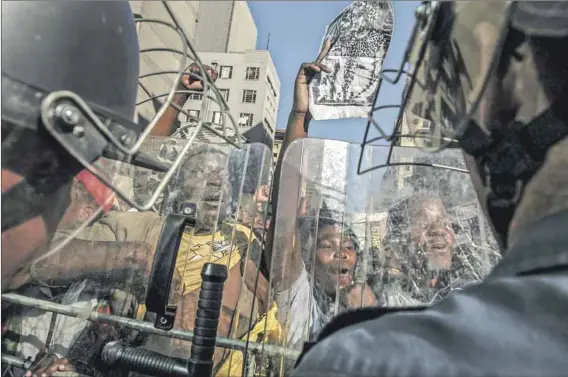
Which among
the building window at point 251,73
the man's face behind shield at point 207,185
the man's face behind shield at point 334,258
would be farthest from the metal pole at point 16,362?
the building window at point 251,73

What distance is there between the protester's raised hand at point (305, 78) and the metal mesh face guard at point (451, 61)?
0.50m

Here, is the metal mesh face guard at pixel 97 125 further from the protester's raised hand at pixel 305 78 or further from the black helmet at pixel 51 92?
the protester's raised hand at pixel 305 78

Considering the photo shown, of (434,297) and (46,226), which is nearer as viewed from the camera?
(46,226)

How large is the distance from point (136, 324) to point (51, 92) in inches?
34.7

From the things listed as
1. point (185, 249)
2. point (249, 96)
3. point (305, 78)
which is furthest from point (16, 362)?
point (249, 96)

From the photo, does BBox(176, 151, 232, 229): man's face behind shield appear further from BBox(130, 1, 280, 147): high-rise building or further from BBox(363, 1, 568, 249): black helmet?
BBox(363, 1, 568, 249): black helmet

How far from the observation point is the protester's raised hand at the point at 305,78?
4.66 feet

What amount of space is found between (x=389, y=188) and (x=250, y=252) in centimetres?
47

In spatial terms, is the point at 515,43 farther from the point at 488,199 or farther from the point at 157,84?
the point at 157,84

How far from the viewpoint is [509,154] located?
2.36ft

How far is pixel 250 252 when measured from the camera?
1.53 metres

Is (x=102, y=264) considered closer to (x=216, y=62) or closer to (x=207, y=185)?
(x=207, y=185)

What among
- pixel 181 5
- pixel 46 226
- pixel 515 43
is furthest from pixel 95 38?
pixel 515 43

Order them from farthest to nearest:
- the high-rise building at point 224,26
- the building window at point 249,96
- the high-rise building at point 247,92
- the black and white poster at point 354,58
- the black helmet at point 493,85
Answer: the building window at point 249,96 → the high-rise building at point 224,26 → the high-rise building at point 247,92 → the black and white poster at point 354,58 → the black helmet at point 493,85
